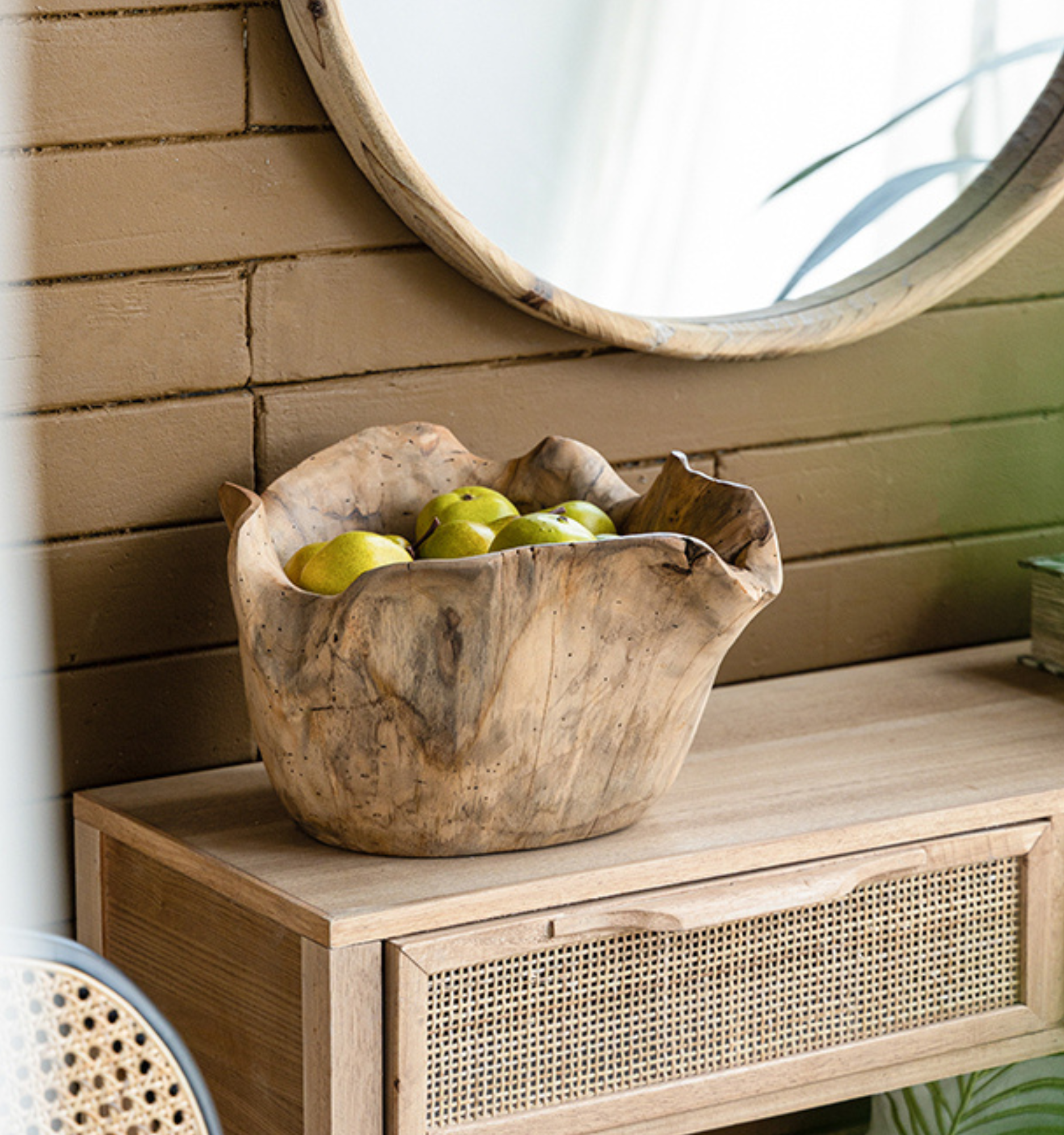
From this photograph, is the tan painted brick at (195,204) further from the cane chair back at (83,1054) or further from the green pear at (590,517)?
the cane chair back at (83,1054)

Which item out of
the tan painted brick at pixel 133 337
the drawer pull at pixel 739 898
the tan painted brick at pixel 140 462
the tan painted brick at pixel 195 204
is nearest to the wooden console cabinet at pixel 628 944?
the drawer pull at pixel 739 898

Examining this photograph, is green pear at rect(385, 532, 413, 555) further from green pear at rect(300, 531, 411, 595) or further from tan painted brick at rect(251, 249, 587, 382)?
tan painted brick at rect(251, 249, 587, 382)

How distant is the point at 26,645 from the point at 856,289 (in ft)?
2.77

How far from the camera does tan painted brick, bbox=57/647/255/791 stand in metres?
1.35

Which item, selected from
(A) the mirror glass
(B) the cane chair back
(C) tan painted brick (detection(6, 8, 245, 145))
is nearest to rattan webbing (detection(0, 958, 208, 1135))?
(B) the cane chair back

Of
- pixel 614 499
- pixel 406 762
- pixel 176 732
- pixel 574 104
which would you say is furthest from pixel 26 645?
pixel 574 104

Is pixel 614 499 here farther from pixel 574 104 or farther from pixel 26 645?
pixel 26 645

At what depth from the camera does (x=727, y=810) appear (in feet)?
4.17

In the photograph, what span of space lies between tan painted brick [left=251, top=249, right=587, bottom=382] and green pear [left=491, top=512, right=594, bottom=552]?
11.2 inches

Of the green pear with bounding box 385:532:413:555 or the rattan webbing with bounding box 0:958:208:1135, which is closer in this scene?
the rattan webbing with bounding box 0:958:208:1135

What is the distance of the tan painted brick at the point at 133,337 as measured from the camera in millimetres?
1291

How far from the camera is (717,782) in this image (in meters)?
1.34

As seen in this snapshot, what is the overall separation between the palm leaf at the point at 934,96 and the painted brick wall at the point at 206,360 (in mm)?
174

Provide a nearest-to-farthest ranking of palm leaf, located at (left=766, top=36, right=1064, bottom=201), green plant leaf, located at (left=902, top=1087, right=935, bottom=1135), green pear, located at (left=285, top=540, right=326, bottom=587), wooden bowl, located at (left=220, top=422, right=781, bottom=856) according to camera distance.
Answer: wooden bowl, located at (left=220, top=422, right=781, bottom=856) < green pear, located at (left=285, top=540, right=326, bottom=587) < palm leaf, located at (left=766, top=36, right=1064, bottom=201) < green plant leaf, located at (left=902, top=1087, right=935, bottom=1135)
